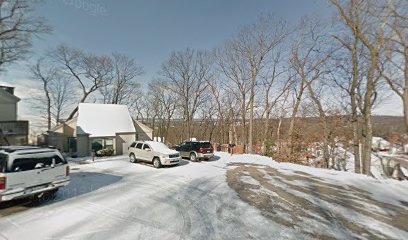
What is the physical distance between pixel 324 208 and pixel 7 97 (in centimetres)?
2682

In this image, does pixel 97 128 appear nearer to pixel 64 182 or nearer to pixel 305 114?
pixel 64 182

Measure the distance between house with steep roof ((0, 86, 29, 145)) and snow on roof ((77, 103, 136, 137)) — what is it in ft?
14.4

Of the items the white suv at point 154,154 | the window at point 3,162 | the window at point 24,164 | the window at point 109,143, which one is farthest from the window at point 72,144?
the window at point 3,162

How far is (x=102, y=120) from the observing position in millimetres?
21062

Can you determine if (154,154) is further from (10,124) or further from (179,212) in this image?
(10,124)

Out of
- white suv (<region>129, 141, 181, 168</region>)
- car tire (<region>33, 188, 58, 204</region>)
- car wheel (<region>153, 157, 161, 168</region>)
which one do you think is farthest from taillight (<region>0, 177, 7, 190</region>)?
car wheel (<region>153, 157, 161, 168</region>)

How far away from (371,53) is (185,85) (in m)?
24.1

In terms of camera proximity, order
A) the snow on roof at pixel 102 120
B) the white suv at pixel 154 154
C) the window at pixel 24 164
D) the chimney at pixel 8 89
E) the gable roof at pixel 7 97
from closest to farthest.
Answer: the window at pixel 24 164, the white suv at pixel 154 154, the gable roof at pixel 7 97, the snow on roof at pixel 102 120, the chimney at pixel 8 89

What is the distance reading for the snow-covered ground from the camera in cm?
465

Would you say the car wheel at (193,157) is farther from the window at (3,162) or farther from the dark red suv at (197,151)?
the window at (3,162)

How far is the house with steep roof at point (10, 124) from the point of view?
1620cm

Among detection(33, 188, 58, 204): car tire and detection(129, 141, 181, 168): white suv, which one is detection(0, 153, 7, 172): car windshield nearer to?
detection(33, 188, 58, 204): car tire

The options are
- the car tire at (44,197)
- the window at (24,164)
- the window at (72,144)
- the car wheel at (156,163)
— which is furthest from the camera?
the window at (72,144)

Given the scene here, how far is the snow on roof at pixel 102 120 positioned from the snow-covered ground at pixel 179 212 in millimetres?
11177
